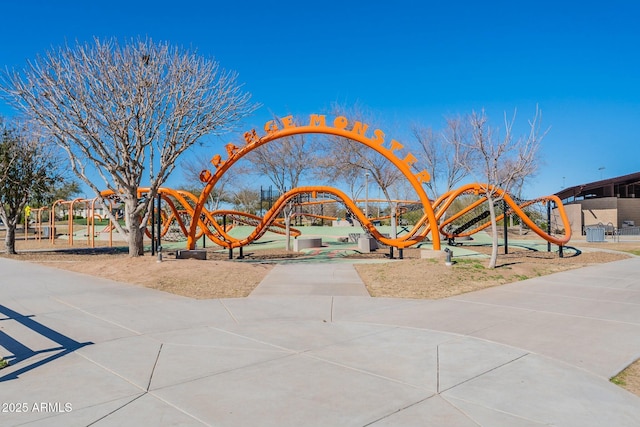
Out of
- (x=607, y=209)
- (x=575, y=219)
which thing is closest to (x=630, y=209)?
(x=607, y=209)

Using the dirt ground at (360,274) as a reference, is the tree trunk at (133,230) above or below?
above

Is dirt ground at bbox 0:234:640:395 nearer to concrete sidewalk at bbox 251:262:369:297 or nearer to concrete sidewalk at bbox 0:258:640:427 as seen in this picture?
concrete sidewalk at bbox 251:262:369:297

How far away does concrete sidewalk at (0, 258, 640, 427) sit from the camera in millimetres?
3863

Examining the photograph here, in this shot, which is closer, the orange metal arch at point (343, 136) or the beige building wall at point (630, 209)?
the orange metal arch at point (343, 136)

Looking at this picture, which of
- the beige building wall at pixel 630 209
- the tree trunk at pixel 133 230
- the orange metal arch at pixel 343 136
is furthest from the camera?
the beige building wall at pixel 630 209

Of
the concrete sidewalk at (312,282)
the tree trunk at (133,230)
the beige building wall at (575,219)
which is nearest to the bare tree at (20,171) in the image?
the tree trunk at (133,230)

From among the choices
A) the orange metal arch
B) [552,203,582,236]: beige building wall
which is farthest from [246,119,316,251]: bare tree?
[552,203,582,236]: beige building wall

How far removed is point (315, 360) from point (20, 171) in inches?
838

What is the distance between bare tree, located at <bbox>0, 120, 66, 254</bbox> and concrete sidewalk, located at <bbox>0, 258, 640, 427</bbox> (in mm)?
13907

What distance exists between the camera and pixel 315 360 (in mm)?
5309

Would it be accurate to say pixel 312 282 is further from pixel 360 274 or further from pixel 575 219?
pixel 575 219

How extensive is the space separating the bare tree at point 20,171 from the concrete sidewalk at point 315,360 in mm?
13907

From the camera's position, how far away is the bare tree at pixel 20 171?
20.4 meters

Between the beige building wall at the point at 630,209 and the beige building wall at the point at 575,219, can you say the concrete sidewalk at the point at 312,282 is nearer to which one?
the beige building wall at the point at 575,219
